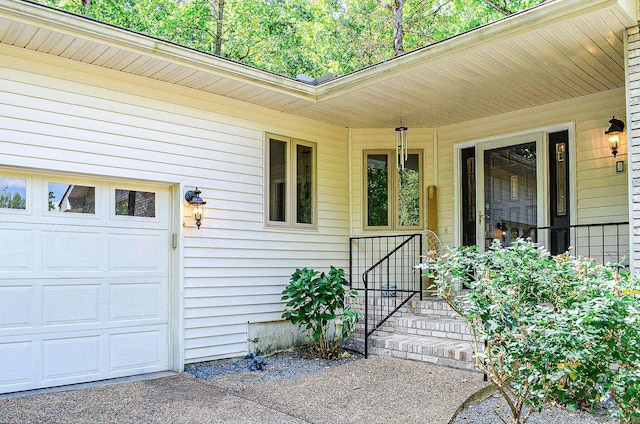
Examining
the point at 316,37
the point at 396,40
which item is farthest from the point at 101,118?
the point at 316,37

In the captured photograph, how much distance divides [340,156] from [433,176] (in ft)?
4.46

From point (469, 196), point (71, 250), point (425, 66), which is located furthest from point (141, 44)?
point (469, 196)

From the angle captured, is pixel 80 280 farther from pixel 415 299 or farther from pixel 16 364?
pixel 415 299

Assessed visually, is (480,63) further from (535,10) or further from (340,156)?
(340,156)

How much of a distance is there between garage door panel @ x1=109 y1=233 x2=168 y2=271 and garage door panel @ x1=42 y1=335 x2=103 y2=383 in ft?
2.52

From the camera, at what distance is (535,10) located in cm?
430

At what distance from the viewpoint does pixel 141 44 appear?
4906mm

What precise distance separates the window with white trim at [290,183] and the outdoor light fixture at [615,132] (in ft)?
11.6

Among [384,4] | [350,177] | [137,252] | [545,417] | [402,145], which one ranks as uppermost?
[384,4]

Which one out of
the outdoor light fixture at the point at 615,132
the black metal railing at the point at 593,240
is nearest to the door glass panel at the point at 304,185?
the black metal railing at the point at 593,240

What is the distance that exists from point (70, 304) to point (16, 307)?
1.50ft

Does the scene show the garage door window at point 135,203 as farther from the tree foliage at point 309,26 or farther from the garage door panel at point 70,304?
the tree foliage at point 309,26

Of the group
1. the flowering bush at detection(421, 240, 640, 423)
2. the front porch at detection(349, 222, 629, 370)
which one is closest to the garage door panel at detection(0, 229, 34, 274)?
the front porch at detection(349, 222, 629, 370)

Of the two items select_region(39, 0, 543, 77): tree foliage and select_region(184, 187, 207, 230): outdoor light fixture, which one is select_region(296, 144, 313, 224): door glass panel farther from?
select_region(39, 0, 543, 77): tree foliage
